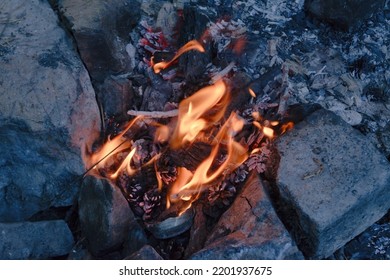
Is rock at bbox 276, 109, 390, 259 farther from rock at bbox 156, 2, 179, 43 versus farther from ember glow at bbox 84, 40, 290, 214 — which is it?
rock at bbox 156, 2, 179, 43

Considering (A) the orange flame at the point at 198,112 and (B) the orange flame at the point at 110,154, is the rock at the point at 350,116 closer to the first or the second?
(A) the orange flame at the point at 198,112

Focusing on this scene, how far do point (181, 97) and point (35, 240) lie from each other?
118 cm

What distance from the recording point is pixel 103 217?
261 cm

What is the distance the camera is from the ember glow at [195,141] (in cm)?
277

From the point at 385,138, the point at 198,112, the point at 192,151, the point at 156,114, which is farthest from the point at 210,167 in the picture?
the point at 385,138

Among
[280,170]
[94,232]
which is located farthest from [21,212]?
[280,170]

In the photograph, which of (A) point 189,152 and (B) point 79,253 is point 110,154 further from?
(B) point 79,253

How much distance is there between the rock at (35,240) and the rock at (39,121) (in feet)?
0.64

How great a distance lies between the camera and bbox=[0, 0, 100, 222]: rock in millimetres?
2686

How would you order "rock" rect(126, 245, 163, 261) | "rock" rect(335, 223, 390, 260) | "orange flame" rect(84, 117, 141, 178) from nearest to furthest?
"rock" rect(126, 245, 163, 261), "rock" rect(335, 223, 390, 260), "orange flame" rect(84, 117, 141, 178)

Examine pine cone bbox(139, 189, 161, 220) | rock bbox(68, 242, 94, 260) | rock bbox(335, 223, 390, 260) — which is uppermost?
pine cone bbox(139, 189, 161, 220)

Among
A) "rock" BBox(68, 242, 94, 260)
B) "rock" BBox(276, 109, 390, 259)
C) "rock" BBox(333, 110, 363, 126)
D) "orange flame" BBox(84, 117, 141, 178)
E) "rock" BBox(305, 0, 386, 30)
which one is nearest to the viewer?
"rock" BBox(276, 109, 390, 259)

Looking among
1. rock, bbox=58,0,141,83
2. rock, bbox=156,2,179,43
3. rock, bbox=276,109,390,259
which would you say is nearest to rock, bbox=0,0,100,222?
rock, bbox=58,0,141,83

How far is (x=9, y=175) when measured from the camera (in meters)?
2.73
